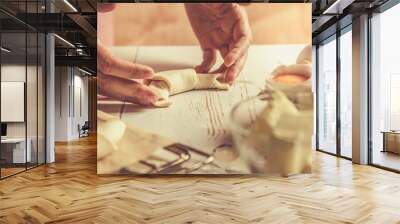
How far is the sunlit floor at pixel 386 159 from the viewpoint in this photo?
756cm

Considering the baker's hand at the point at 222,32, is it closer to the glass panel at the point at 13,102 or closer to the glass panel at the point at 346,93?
the glass panel at the point at 13,102

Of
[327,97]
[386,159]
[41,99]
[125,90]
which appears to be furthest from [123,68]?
[327,97]

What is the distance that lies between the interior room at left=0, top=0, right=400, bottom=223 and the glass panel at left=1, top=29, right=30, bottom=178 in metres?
0.02

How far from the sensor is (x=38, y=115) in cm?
791

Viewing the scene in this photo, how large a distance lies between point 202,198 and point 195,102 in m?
2.11

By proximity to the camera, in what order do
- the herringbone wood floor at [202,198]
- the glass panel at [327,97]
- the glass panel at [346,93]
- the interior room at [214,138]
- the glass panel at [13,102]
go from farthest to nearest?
the glass panel at [327,97] < the glass panel at [346,93] < the glass panel at [13,102] < the interior room at [214,138] < the herringbone wood floor at [202,198]

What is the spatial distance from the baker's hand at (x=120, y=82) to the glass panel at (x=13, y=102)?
5.16 ft

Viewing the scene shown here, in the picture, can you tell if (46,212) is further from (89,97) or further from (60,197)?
(89,97)

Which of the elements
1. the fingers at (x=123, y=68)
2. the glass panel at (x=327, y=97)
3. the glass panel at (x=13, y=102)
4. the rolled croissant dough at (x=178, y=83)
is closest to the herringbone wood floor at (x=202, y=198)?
the glass panel at (x=13, y=102)

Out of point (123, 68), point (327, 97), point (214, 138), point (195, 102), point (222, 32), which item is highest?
point (222, 32)

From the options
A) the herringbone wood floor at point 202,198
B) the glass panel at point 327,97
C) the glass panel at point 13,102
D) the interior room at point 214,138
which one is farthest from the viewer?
the glass panel at point 327,97

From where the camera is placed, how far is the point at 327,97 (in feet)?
35.0

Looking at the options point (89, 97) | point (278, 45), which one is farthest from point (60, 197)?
point (89, 97)

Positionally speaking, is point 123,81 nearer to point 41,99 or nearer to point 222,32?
point 222,32
